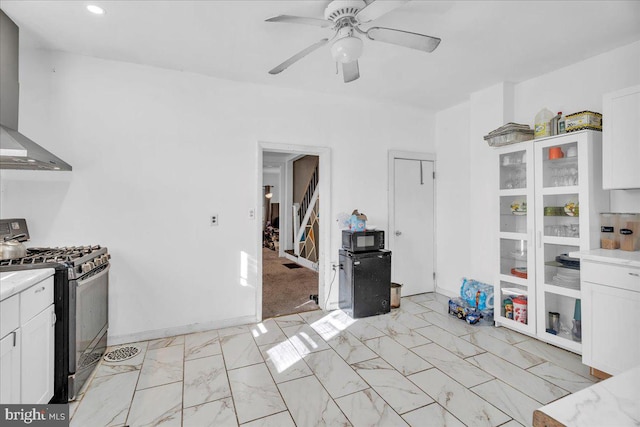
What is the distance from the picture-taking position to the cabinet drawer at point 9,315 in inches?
59.3

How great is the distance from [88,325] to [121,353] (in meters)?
0.61

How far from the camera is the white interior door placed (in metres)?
4.29

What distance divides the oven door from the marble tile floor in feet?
0.43

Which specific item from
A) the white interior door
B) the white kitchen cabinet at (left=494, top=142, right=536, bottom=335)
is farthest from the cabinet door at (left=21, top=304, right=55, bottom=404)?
the white kitchen cabinet at (left=494, top=142, right=536, bottom=335)

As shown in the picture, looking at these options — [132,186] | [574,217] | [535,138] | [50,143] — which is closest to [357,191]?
[535,138]

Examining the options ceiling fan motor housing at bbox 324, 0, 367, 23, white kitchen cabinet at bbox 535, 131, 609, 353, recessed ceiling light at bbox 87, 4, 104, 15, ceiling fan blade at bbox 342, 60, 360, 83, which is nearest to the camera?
ceiling fan motor housing at bbox 324, 0, 367, 23

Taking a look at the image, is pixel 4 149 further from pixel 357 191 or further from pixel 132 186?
pixel 357 191

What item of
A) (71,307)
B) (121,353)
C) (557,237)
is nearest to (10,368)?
(71,307)

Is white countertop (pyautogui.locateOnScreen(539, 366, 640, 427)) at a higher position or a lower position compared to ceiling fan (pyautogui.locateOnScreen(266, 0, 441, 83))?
lower

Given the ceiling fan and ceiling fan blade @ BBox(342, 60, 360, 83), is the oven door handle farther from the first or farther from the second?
ceiling fan blade @ BBox(342, 60, 360, 83)

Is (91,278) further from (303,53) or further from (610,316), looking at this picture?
(610,316)

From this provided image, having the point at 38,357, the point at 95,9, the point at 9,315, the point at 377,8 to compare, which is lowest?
the point at 38,357

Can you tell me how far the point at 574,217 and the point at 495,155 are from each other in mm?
958

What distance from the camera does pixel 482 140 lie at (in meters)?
3.71
